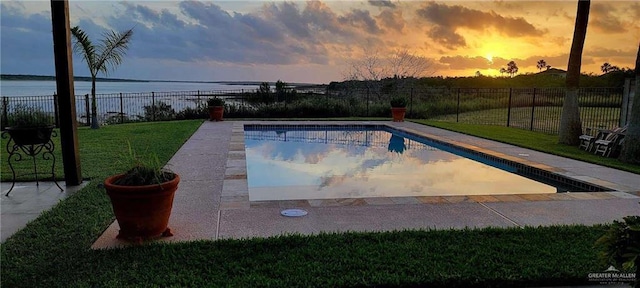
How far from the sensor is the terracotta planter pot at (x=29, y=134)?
4503mm

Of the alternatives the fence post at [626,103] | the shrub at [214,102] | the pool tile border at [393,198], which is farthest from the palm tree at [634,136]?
the shrub at [214,102]

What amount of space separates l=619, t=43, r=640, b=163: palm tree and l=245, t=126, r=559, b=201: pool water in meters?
2.07

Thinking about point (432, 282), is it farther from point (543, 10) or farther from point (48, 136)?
point (543, 10)

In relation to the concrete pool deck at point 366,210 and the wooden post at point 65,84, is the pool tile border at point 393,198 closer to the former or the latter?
the concrete pool deck at point 366,210

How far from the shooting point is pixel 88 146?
8359 mm

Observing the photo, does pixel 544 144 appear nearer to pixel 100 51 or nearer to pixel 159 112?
pixel 100 51

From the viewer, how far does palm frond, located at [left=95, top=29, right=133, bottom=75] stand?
13.1m

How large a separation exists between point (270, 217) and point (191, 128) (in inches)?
329

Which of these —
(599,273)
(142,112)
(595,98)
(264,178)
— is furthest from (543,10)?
(142,112)

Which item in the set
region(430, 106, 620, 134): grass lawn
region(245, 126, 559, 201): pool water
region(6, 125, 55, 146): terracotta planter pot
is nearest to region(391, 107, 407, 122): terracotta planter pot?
region(245, 126, 559, 201): pool water

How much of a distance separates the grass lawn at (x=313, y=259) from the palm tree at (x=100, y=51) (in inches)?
418

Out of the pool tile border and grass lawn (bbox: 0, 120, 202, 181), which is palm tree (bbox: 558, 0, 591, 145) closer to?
the pool tile border

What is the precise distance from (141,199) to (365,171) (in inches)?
182

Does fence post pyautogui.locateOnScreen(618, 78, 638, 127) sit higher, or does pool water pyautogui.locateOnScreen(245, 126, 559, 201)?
fence post pyautogui.locateOnScreen(618, 78, 638, 127)
